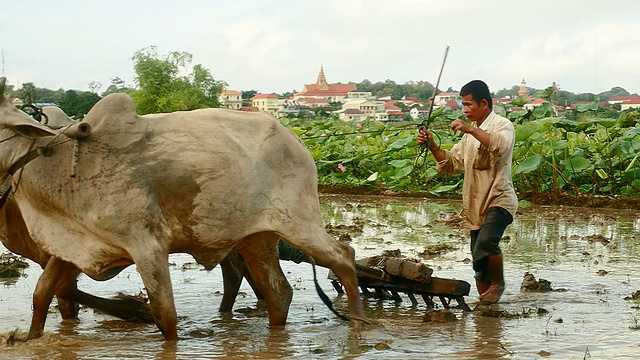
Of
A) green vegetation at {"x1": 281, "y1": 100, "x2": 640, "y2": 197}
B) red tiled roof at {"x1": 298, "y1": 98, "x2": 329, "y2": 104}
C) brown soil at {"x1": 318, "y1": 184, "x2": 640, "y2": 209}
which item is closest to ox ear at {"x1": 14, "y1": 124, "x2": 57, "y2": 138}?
green vegetation at {"x1": 281, "y1": 100, "x2": 640, "y2": 197}

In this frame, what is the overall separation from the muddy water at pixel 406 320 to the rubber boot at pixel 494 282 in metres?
0.12

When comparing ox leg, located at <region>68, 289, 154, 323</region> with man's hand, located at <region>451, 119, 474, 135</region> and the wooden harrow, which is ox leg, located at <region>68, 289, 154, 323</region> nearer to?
the wooden harrow

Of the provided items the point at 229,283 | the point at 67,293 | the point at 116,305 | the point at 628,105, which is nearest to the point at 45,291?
the point at 67,293

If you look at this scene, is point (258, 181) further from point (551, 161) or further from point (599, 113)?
point (599, 113)

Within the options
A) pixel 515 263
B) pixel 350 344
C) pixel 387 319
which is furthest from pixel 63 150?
pixel 515 263

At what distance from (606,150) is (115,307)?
9.57 meters

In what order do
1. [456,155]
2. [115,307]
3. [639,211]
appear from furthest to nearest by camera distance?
[639,211]
[456,155]
[115,307]

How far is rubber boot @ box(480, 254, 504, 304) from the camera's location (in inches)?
286

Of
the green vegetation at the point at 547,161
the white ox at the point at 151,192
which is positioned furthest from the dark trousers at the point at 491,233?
the green vegetation at the point at 547,161

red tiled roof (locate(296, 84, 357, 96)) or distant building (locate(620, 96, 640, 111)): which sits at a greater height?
red tiled roof (locate(296, 84, 357, 96))

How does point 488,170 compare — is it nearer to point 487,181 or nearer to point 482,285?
point 487,181

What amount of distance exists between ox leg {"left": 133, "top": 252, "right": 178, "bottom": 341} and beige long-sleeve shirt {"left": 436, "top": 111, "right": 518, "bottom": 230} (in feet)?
8.05

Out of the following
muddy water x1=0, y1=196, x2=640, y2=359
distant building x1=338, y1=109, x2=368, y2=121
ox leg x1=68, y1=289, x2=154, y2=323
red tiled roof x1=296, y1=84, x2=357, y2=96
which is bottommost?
muddy water x1=0, y1=196, x2=640, y2=359

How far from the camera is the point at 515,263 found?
929 centimetres
